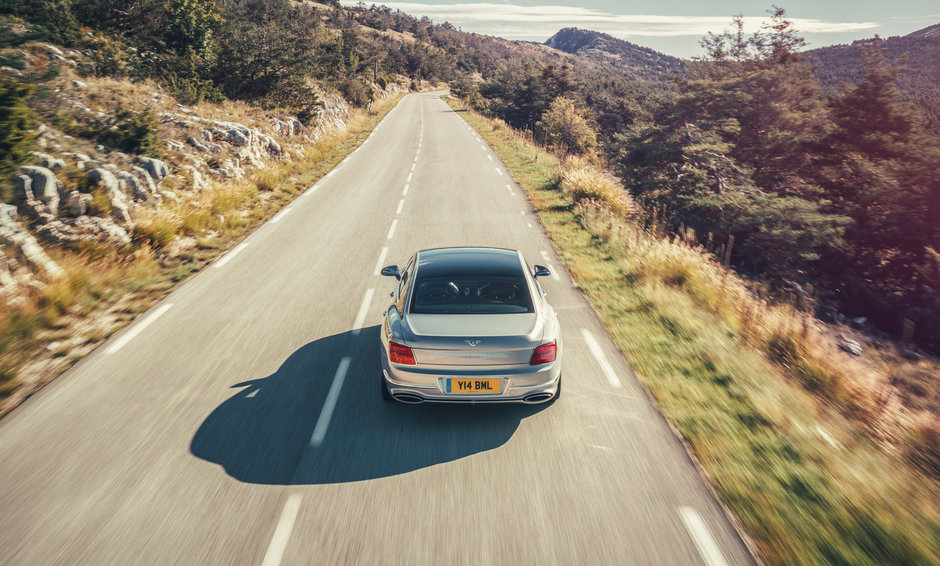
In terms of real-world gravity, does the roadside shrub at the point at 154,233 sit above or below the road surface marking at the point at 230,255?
above

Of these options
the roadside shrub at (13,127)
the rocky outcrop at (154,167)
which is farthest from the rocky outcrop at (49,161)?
the rocky outcrop at (154,167)

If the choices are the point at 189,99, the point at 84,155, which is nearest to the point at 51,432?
the point at 84,155

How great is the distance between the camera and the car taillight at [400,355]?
14.5 feet

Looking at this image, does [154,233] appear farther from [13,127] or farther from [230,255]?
[13,127]

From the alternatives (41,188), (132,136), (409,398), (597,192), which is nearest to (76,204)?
(41,188)

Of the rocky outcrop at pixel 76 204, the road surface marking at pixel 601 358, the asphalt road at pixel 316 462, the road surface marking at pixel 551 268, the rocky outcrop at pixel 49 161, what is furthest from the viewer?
the rocky outcrop at pixel 49 161

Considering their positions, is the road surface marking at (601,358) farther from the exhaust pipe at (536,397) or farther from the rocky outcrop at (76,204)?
the rocky outcrop at (76,204)

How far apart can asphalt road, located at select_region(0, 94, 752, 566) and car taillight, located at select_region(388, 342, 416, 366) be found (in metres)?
0.74

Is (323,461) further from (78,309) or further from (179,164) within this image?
(179,164)

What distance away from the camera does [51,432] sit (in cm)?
466

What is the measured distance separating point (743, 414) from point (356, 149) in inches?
948

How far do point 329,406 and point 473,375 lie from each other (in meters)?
1.72

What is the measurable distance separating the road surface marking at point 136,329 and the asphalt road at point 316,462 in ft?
0.12

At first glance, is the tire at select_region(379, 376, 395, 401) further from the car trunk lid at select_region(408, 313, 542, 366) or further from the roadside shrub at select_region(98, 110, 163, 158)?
the roadside shrub at select_region(98, 110, 163, 158)
